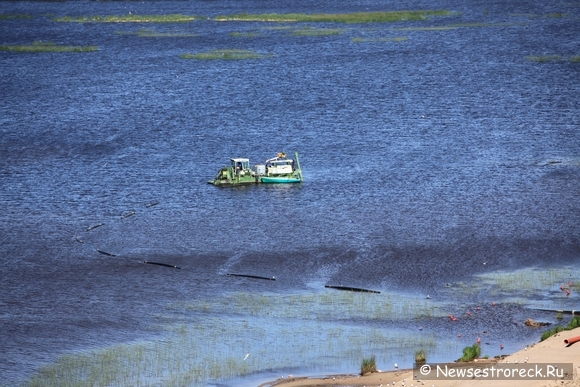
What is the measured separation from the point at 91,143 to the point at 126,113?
343 inches

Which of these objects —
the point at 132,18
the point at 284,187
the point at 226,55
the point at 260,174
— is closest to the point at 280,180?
the point at 284,187

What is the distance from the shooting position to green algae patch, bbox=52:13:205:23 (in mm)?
122500

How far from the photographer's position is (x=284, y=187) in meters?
57.0

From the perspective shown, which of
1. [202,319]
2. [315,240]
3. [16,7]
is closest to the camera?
[202,319]

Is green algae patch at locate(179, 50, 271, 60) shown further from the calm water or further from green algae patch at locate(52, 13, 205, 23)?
green algae patch at locate(52, 13, 205, 23)

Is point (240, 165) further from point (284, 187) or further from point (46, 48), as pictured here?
point (46, 48)

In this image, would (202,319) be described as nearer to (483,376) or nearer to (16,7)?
(483,376)

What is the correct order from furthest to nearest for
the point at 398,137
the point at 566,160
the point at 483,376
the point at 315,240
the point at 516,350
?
the point at 398,137
the point at 566,160
the point at 315,240
the point at 516,350
the point at 483,376

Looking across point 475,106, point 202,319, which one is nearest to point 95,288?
point 202,319

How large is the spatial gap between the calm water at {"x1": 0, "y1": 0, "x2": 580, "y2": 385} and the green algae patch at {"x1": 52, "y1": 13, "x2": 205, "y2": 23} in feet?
49.8

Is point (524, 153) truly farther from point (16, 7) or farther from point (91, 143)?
point (16, 7)

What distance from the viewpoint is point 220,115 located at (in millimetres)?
75062

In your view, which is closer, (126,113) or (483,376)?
(483,376)

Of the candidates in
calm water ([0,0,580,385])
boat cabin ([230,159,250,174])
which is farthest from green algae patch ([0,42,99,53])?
boat cabin ([230,159,250,174])
